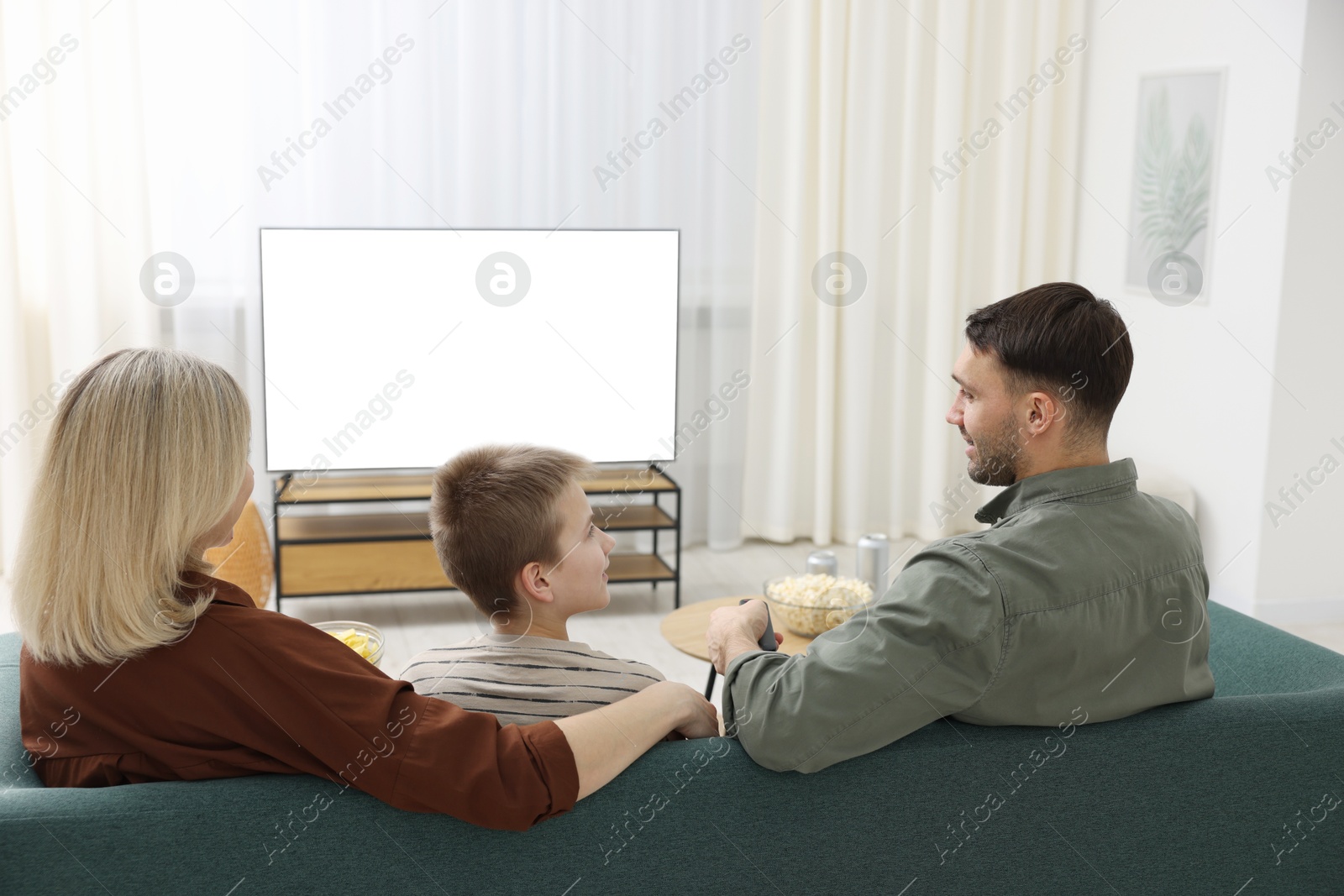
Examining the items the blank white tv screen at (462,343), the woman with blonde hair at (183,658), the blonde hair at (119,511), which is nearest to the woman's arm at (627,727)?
the woman with blonde hair at (183,658)

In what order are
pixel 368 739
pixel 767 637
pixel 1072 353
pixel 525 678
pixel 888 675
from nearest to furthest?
pixel 368 739
pixel 888 675
pixel 525 678
pixel 1072 353
pixel 767 637

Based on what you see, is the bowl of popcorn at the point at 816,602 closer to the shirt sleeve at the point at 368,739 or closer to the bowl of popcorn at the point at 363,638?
the bowl of popcorn at the point at 363,638

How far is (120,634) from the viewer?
1257 mm

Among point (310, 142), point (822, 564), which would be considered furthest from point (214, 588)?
point (310, 142)

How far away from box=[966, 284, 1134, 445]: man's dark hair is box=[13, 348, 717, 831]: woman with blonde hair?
2.60 feet

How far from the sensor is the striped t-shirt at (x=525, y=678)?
1501mm

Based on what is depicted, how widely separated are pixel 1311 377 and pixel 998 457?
2884mm

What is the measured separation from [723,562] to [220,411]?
3565mm

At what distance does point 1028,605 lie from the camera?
143cm

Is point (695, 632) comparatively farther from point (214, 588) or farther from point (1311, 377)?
point (1311, 377)

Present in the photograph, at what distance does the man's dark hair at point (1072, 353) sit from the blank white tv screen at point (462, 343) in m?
2.61

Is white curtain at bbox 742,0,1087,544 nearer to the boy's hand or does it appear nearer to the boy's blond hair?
the boy's hand

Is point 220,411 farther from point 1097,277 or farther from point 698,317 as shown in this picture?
point 1097,277

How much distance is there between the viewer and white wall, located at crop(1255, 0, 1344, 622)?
153 inches
